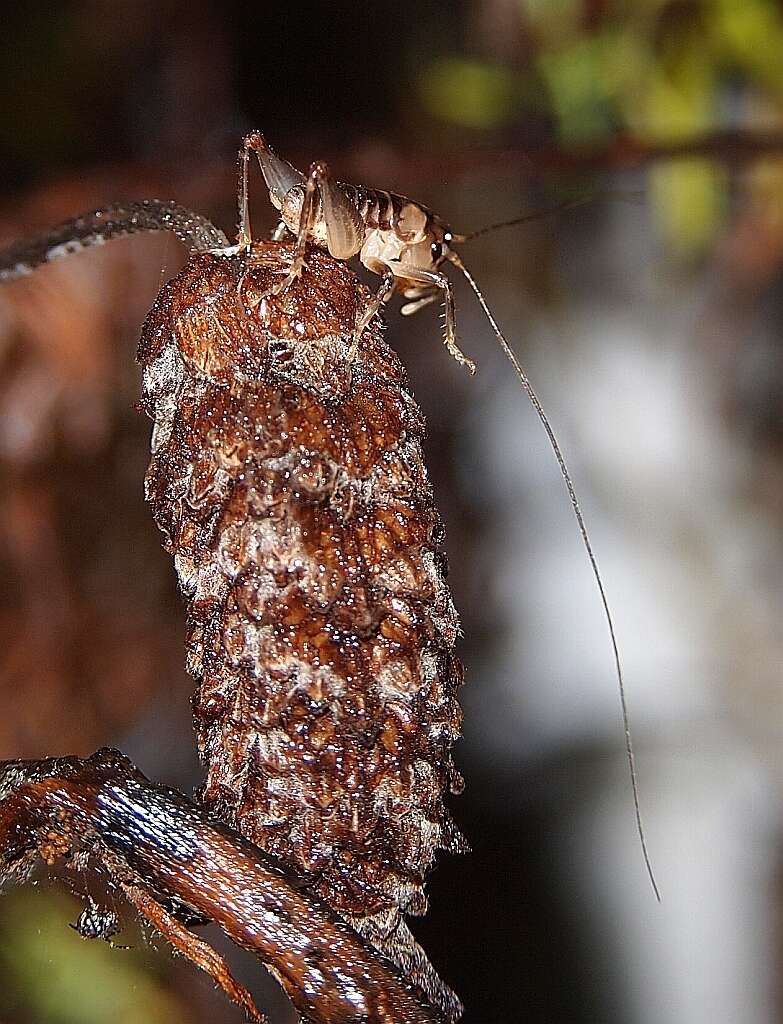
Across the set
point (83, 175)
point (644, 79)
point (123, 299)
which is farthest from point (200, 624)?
point (644, 79)

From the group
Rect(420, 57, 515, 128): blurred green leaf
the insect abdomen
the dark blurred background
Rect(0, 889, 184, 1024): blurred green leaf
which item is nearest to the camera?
the insect abdomen

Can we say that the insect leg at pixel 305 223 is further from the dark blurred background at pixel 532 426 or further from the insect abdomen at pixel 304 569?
the dark blurred background at pixel 532 426

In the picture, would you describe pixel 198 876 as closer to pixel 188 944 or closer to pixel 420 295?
pixel 188 944

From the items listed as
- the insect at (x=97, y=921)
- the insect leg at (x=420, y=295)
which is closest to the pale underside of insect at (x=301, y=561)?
the insect at (x=97, y=921)

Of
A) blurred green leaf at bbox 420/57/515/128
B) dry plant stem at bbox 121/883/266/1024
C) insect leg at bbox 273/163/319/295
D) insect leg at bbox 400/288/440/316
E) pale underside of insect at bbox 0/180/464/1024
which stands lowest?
dry plant stem at bbox 121/883/266/1024

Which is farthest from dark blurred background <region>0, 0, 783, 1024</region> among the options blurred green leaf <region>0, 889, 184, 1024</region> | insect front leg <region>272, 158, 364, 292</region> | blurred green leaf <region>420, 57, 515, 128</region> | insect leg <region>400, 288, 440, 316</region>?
insect front leg <region>272, 158, 364, 292</region>

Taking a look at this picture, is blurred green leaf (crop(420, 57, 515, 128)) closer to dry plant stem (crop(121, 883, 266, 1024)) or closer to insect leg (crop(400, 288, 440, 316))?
insect leg (crop(400, 288, 440, 316))
